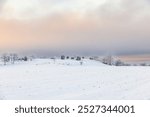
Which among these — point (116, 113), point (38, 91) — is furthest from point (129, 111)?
point (38, 91)

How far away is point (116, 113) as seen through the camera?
54.7 ft

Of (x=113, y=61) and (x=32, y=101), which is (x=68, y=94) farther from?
(x=113, y=61)

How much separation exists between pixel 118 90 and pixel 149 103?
637 cm

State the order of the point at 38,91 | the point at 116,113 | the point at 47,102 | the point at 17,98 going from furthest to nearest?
the point at 38,91
the point at 17,98
the point at 47,102
the point at 116,113

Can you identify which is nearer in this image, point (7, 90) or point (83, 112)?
point (83, 112)

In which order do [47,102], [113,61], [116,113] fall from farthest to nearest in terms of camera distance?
[113,61], [47,102], [116,113]

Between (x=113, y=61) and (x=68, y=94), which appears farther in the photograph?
(x=113, y=61)

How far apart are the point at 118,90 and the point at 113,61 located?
500ft

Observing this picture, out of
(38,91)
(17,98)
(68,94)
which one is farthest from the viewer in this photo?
(38,91)

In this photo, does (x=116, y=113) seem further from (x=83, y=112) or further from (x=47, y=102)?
(x=47, y=102)

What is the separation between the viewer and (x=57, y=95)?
22750 mm

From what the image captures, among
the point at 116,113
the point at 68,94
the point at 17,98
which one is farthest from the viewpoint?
the point at 68,94

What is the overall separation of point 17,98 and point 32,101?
1.47m

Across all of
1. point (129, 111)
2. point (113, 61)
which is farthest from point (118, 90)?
point (113, 61)
